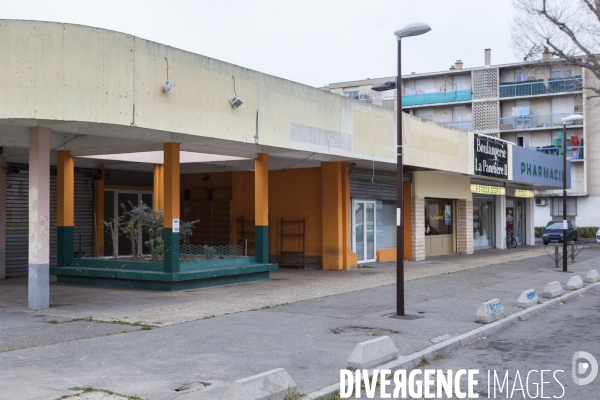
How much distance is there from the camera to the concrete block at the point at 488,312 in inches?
435

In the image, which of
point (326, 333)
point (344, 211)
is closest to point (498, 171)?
point (344, 211)

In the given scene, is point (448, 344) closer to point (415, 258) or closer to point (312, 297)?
A: point (312, 297)

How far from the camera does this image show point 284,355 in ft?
27.2

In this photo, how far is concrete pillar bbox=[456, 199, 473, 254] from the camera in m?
29.1

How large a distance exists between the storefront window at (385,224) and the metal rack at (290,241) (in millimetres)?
3557

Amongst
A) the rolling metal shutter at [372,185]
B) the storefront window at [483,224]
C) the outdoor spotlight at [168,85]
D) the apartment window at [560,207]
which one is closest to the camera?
the outdoor spotlight at [168,85]

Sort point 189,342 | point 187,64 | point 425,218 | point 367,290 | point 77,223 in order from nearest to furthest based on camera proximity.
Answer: point 189,342
point 187,64
point 367,290
point 77,223
point 425,218

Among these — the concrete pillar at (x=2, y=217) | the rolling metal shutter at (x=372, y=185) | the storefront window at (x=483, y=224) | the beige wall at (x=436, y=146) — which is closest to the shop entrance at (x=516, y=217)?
the storefront window at (x=483, y=224)

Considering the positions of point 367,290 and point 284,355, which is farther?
point 367,290

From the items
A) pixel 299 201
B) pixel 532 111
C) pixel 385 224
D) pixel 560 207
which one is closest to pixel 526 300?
pixel 299 201

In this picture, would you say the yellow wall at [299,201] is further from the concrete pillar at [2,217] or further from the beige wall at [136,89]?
the concrete pillar at [2,217]

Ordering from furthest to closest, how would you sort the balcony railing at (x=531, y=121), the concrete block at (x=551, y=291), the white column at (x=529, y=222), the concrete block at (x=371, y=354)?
the balcony railing at (x=531, y=121)
the white column at (x=529, y=222)
the concrete block at (x=551, y=291)
the concrete block at (x=371, y=354)

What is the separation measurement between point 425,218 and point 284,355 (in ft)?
64.4

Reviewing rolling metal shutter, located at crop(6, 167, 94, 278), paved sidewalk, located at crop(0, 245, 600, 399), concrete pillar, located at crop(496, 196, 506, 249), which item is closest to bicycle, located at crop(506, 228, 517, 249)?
concrete pillar, located at crop(496, 196, 506, 249)
